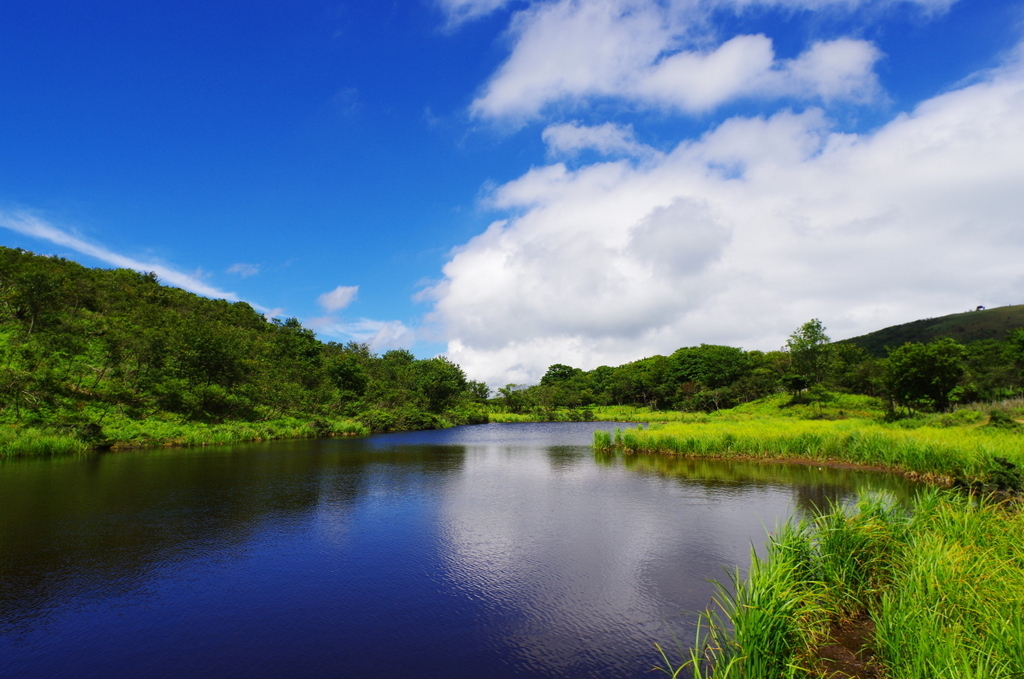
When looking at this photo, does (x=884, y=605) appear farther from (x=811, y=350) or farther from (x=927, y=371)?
(x=811, y=350)

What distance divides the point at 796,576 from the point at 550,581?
5168 mm

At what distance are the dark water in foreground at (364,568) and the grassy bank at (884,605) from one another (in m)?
2.27

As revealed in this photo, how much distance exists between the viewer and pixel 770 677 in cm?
593

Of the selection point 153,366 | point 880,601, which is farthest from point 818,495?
point 153,366

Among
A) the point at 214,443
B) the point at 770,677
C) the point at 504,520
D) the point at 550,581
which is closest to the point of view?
the point at 770,677

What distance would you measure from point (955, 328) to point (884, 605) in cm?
16419

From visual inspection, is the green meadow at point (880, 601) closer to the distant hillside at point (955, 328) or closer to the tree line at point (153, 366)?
the tree line at point (153, 366)

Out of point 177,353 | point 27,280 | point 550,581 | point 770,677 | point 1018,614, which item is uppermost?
point 27,280

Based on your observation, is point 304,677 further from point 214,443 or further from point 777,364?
point 777,364

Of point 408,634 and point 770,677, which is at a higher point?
point 770,677

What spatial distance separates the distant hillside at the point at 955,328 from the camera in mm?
119025

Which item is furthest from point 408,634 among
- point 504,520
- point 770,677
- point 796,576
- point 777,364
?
point 777,364

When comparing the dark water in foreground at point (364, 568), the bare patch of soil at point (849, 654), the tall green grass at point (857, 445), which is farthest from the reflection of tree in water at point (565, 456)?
the bare patch of soil at point (849, 654)

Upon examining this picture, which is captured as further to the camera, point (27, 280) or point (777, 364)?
point (777, 364)
